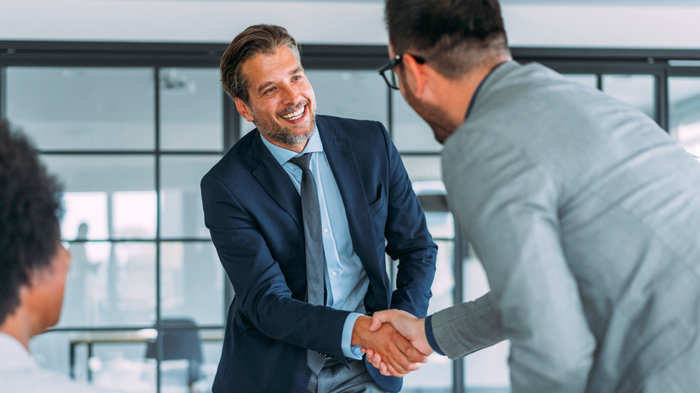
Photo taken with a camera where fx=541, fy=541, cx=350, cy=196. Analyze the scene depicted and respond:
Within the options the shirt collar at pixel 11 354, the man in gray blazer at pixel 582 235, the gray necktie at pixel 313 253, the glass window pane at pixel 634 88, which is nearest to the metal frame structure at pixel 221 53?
the glass window pane at pixel 634 88

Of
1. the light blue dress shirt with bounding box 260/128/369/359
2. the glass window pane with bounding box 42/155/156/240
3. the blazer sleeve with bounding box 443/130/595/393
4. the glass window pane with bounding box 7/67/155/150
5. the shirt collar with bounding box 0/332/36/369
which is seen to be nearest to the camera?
the shirt collar with bounding box 0/332/36/369

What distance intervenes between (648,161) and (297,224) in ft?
3.21

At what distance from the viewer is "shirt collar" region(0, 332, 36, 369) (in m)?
0.63

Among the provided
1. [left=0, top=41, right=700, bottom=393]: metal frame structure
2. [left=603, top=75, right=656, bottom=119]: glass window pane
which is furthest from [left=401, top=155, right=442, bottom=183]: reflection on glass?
[left=603, top=75, right=656, bottom=119]: glass window pane

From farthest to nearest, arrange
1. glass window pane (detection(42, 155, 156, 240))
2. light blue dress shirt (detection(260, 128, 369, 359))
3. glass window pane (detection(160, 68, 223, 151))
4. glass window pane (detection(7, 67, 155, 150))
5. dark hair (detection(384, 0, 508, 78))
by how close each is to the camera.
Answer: glass window pane (detection(42, 155, 156, 240)), glass window pane (detection(7, 67, 155, 150)), glass window pane (detection(160, 68, 223, 151)), light blue dress shirt (detection(260, 128, 369, 359)), dark hair (detection(384, 0, 508, 78))

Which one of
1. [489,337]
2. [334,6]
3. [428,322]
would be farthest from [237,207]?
[334,6]

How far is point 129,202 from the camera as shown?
12.8 feet

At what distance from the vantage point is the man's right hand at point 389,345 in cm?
148

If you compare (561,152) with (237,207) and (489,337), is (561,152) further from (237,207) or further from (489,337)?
(237,207)

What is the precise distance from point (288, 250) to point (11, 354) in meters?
0.97

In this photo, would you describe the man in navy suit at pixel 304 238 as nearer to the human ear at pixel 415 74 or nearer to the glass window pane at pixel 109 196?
the human ear at pixel 415 74

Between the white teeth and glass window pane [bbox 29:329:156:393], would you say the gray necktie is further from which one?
glass window pane [bbox 29:329:156:393]

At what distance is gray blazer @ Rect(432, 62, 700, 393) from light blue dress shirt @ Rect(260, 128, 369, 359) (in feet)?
2.57

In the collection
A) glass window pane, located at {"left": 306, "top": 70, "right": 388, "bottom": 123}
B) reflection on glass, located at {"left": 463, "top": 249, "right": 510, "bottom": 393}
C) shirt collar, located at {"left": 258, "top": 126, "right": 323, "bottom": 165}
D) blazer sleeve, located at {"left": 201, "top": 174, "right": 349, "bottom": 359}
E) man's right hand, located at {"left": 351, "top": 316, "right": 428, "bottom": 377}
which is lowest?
reflection on glass, located at {"left": 463, "top": 249, "right": 510, "bottom": 393}
